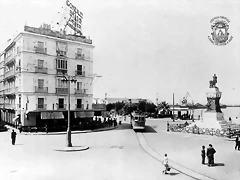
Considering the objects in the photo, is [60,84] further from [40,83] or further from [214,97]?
[214,97]

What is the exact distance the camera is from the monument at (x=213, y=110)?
97.4 ft

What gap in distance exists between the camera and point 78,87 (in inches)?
1361

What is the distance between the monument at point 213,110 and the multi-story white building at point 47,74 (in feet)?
51.1

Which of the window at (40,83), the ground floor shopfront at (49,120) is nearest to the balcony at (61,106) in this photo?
the ground floor shopfront at (49,120)

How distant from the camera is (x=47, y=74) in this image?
104 feet

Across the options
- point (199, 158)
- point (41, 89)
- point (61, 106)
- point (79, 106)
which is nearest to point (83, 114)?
point (79, 106)

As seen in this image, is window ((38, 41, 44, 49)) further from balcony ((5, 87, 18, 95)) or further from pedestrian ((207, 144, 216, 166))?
pedestrian ((207, 144, 216, 166))

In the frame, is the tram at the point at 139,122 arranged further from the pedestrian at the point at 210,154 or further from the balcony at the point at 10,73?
the balcony at the point at 10,73

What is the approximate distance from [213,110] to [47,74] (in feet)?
69.0

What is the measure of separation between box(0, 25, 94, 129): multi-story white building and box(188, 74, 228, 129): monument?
15581 millimetres

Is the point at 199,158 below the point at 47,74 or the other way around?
below

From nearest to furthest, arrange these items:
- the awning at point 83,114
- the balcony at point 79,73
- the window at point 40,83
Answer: the window at point 40,83
the awning at point 83,114
the balcony at point 79,73

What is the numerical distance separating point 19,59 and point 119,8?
20.4m

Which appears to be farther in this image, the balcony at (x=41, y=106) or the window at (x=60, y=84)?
the window at (x=60, y=84)
